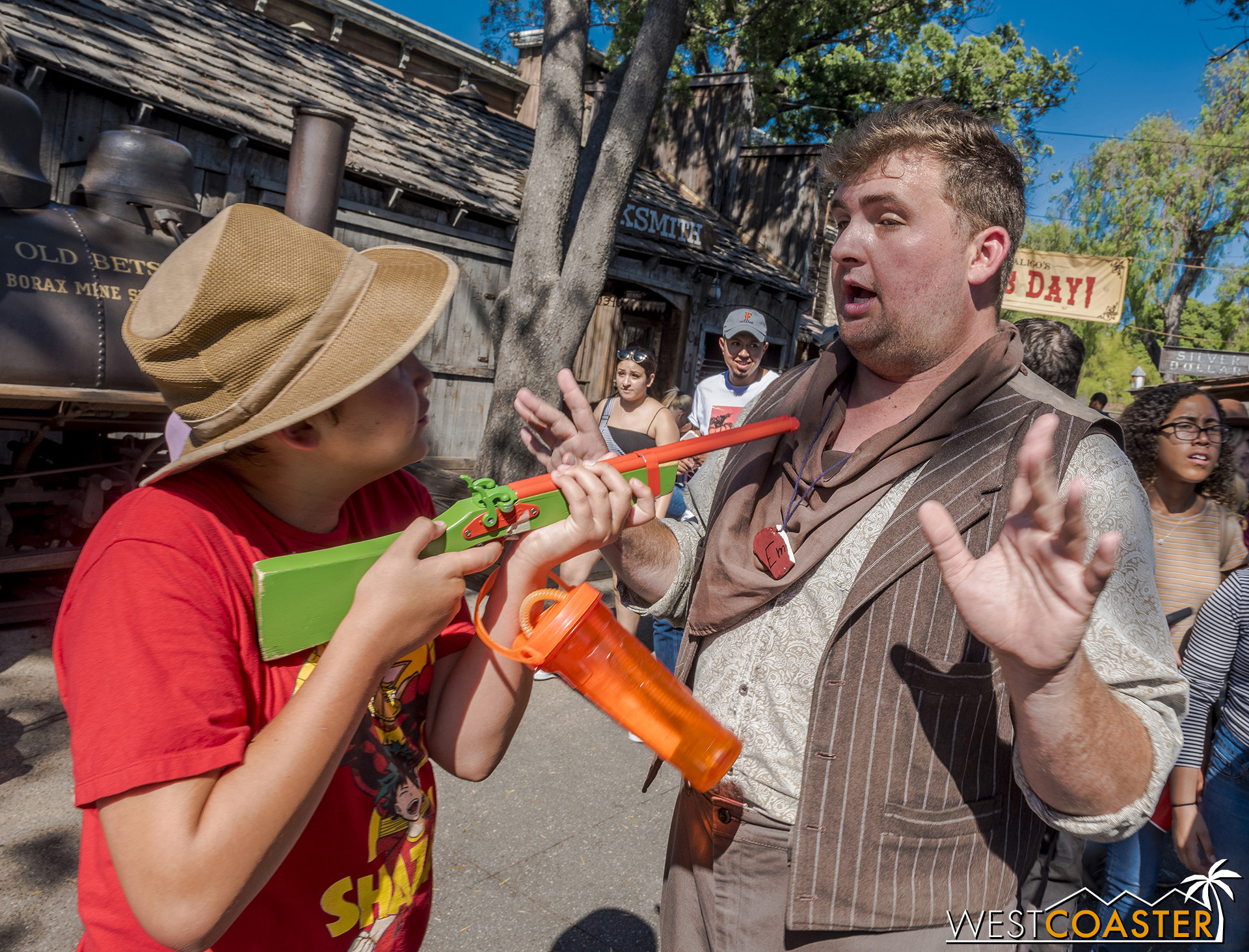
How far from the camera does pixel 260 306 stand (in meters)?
1.12

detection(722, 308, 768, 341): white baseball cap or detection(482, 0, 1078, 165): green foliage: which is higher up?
detection(482, 0, 1078, 165): green foliage

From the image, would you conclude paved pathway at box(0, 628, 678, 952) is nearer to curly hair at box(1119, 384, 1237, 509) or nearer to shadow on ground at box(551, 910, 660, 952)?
shadow on ground at box(551, 910, 660, 952)

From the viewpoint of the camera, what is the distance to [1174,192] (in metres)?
25.8

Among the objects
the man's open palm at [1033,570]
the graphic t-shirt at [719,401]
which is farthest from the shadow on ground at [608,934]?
the graphic t-shirt at [719,401]

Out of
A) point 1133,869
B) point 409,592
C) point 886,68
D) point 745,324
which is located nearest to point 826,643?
point 409,592

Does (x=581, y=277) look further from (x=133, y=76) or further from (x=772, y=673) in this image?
(x=772, y=673)

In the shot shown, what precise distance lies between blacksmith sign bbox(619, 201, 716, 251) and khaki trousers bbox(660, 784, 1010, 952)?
9.72m

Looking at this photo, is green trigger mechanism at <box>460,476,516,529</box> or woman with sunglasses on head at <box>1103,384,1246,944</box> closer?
green trigger mechanism at <box>460,476,516,529</box>

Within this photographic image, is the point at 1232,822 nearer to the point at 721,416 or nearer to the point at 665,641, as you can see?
the point at 665,641

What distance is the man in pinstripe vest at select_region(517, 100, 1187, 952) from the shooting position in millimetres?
1250

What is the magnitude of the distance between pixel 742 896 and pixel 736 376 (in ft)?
14.9

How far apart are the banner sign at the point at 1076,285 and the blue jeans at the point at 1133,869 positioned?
1363 centimetres

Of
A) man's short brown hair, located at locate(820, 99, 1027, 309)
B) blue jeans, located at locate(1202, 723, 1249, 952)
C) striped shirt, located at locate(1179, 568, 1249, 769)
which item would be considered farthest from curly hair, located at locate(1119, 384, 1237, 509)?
man's short brown hair, located at locate(820, 99, 1027, 309)

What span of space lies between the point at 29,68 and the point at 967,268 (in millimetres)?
7461
